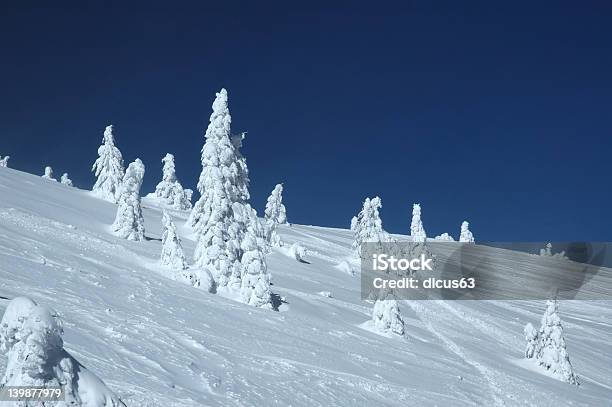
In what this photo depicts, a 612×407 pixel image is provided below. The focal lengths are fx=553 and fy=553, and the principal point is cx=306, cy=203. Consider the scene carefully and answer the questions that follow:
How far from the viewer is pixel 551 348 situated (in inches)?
1232

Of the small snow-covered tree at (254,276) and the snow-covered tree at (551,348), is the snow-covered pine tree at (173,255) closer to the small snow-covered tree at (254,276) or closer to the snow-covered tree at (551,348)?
the small snow-covered tree at (254,276)

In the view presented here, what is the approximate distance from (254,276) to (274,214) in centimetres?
4227

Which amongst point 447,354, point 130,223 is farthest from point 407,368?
point 130,223

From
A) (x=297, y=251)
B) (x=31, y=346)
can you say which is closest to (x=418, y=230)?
(x=297, y=251)

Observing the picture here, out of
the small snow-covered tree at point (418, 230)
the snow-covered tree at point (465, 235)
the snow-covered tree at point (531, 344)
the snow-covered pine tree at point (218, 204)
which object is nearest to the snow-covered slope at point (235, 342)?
the snow-covered tree at point (531, 344)

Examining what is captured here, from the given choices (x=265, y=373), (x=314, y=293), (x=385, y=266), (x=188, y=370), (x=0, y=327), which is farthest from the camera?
(x=385, y=266)

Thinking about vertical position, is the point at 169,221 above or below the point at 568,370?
above

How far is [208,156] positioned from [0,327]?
25.5 meters

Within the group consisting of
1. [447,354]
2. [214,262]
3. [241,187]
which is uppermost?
[241,187]

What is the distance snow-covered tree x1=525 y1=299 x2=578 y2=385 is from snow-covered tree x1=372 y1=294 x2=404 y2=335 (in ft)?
31.1

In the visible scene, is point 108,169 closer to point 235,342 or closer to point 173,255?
point 173,255

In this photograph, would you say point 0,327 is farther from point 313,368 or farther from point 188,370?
point 313,368

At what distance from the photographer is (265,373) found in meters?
13.4

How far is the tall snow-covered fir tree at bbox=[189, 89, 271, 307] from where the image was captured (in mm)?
27188
